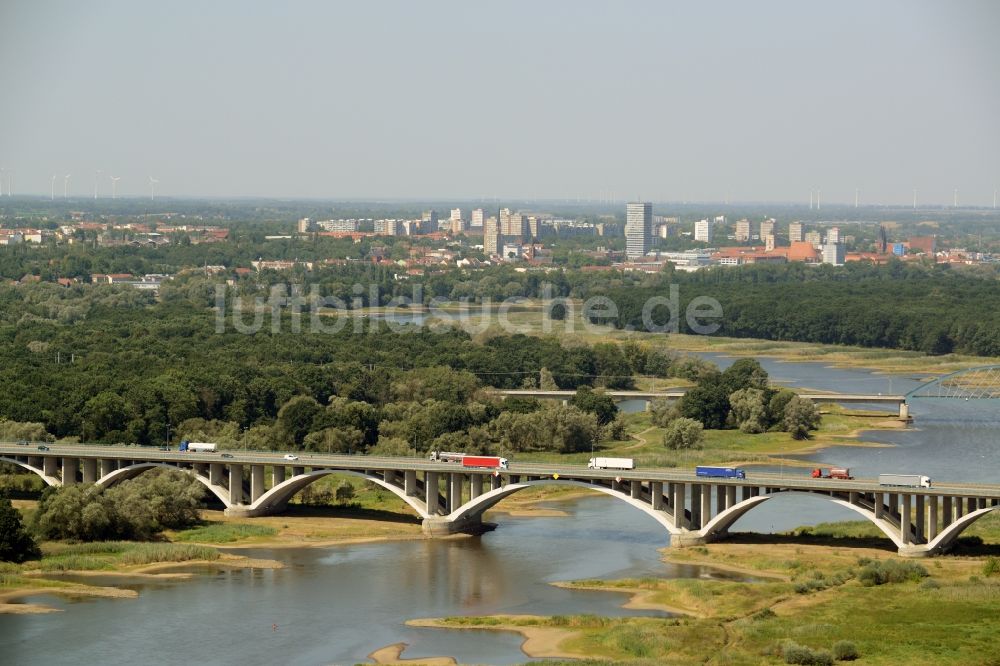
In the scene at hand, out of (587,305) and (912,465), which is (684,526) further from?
(587,305)

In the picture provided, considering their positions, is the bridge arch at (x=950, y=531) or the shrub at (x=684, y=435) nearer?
the bridge arch at (x=950, y=531)

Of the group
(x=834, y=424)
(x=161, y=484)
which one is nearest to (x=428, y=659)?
(x=161, y=484)

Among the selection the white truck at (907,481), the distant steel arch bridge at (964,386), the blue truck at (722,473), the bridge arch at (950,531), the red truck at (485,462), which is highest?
the white truck at (907,481)

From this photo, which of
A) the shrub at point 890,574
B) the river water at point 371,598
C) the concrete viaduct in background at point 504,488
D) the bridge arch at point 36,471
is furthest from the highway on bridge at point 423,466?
the shrub at point 890,574

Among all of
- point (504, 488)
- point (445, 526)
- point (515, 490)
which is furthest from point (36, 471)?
point (515, 490)

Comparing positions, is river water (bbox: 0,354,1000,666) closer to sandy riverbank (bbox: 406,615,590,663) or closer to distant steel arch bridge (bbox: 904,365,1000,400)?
sandy riverbank (bbox: 406,615,590,663)

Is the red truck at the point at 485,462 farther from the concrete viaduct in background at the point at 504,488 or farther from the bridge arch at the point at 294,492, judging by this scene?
the bridge arch at the point at 294,492

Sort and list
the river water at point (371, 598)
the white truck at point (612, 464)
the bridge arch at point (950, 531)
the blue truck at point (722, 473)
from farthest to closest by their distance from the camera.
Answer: the white truck at point (612, 464) → the blue truck at point (722, 473) → the bridge arch at point (950, 531) → the river water at point (371, 598)
